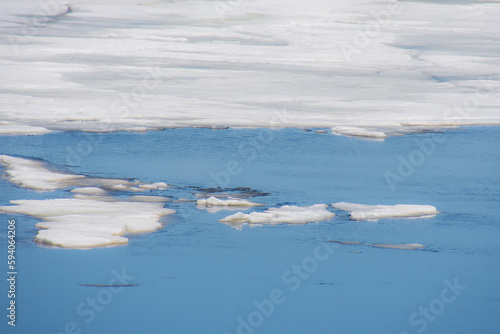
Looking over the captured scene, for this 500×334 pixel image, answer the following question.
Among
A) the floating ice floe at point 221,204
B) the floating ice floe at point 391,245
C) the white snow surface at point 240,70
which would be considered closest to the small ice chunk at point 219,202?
the floating ice floe at point 221,204

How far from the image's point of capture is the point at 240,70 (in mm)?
13695

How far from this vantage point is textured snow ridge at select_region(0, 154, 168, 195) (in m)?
6.04

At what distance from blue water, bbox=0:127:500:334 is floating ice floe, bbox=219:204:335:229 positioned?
0.09 m

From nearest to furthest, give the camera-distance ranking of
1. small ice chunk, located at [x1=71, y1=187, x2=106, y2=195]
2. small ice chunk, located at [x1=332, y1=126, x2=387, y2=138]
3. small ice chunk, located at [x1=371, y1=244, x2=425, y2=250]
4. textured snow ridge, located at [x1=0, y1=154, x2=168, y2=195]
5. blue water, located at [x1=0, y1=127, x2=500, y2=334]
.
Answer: blue water, located at [x1=0, y1=127, x2=500, y2=334] → small ice chunk, located at [x1=371, y1=244, x2=425, y2=250] → small ice chunk, located at [x1=71, y1=187, x2=106, y2=195] → textured snow ridge, located at [x1=0, y1=154, x2=168, y2=195] → small ice chunk, located at [x1=332, y1=126, x2=387, y2=138]

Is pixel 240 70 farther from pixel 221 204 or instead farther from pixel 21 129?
pixel 221 204

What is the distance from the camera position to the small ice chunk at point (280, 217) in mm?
5320

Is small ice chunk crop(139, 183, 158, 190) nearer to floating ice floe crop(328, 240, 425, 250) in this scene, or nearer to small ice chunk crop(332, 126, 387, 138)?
floating ice floe crop(328, 240, 425, 250)

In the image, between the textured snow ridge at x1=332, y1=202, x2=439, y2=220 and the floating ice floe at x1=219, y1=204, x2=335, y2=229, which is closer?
the floating ice floe at x1=219, y1=204, x2=335, y2=229

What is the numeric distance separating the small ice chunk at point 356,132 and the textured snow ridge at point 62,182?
10.0 feet

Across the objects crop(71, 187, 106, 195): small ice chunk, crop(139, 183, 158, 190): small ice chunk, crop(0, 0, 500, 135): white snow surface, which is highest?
crop(71, 187, 106, 195): small ice chunk

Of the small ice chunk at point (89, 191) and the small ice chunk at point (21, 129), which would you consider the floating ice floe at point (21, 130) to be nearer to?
the small ice chunk at point (21, 129)

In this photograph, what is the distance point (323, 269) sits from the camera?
4465mm

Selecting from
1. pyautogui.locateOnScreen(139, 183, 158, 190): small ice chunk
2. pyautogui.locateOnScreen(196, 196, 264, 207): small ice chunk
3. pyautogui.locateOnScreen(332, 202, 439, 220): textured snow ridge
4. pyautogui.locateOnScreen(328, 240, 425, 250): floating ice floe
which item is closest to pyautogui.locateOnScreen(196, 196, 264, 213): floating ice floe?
pyautogui.locateOnScreen(196, 196, 264, 207): small ice chunk

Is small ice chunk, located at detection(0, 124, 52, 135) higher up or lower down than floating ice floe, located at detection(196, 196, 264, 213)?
lower down
